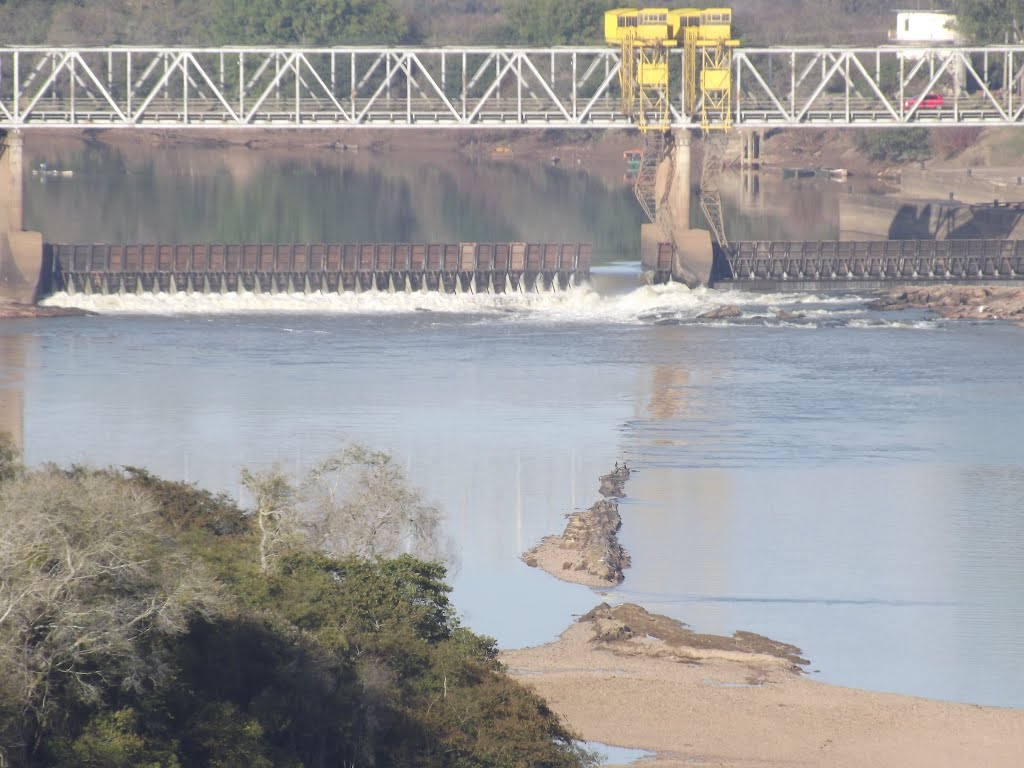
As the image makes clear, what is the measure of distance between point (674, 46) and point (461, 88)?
25.7 m

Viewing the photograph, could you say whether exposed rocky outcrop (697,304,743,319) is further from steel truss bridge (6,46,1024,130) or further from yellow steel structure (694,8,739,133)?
steel truss bridge (6,46,1024,130)

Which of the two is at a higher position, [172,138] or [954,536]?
[172,138]

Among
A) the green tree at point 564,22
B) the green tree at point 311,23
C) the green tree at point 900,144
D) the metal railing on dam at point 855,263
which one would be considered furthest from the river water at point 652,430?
the green tree at point 311,23

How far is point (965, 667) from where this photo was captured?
21781 millimetres

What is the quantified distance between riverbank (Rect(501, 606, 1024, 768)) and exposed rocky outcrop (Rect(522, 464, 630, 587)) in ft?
8.84

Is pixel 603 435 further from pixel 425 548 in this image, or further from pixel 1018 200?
pixel 1018 200

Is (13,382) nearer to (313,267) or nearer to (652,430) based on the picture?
(652,430)

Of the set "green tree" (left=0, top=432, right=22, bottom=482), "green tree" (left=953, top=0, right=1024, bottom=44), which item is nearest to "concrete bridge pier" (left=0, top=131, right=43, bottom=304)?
"green tree" (left=0, top=432, right=22, bottom=482)

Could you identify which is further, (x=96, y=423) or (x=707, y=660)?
(x=96, y=423)

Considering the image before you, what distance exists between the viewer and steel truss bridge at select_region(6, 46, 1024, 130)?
2201 inches

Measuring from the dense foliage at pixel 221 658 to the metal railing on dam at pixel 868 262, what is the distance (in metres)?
38.4

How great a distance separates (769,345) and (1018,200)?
29.1 m

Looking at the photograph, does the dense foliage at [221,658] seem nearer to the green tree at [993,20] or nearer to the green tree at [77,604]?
the green tree at [77,604]

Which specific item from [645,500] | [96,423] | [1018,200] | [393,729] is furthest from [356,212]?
[393,729]
